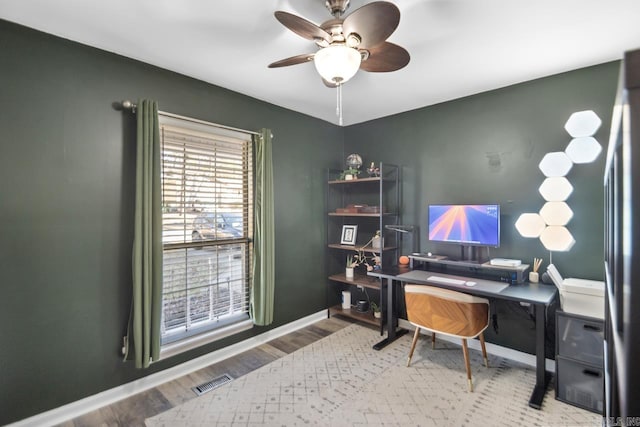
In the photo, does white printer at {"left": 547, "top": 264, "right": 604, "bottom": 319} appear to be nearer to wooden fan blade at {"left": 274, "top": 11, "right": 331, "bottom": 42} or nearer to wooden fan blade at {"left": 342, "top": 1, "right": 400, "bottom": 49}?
wooden fan blade at {"left": 342, "top": 1, "right": 400, "bottom": 49}

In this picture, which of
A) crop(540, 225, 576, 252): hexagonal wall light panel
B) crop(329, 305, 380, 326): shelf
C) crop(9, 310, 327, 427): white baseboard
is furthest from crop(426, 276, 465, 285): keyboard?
crop(9, 310, 327, 427): white baseboard

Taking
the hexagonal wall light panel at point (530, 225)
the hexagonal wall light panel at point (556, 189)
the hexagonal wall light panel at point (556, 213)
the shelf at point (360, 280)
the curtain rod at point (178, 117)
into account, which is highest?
the curtain rod at point (178, 117)

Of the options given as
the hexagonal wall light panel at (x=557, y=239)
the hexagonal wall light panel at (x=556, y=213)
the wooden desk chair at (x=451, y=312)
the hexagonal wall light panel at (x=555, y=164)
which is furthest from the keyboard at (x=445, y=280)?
the hexagonal wall light panel at (x=555, y=164)

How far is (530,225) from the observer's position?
8.48 feet

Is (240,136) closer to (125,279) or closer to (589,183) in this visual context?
(125,279)

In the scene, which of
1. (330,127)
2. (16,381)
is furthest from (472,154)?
(16,381)

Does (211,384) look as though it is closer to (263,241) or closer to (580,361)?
(263,241)

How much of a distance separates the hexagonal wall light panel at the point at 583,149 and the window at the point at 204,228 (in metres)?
2.75

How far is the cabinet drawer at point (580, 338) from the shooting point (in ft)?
6.41

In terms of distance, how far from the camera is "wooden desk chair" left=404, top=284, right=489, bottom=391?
221 centimetres

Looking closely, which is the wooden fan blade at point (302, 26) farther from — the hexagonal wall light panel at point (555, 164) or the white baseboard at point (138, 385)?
the white baseboard at point (138, 385)

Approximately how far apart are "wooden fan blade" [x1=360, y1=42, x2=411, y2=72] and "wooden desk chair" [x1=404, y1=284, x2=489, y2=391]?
1.61m

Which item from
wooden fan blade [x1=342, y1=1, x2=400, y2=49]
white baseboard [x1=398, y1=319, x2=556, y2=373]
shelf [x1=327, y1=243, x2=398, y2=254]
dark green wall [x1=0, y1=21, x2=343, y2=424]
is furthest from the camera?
shelf [x1=327, y1=243, x2=398, y2=254]

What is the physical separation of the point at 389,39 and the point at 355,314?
2803 millimetres
